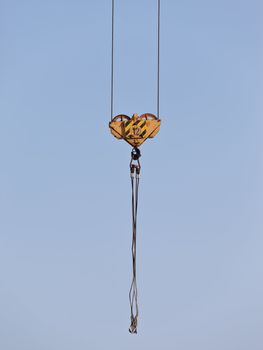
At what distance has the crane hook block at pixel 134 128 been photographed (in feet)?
26.5

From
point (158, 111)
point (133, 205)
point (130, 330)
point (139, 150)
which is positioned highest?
A: point (158, 111)

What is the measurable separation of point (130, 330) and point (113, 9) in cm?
440

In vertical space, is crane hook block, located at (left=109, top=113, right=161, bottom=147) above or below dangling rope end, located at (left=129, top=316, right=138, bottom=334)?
above

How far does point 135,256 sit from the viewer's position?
8.00 m

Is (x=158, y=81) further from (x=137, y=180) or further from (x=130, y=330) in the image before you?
(x=130, y=330)

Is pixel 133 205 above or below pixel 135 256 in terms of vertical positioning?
above

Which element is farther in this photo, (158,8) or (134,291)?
(158,8)

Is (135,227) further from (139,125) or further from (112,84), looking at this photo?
(112,84)

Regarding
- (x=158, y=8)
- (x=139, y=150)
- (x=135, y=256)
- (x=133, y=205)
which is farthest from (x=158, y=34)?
(x=135, y=256)

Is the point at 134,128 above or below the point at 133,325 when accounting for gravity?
Answer: above

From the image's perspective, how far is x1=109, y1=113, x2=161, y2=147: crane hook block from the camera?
26.5 feet

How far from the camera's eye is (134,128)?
26.5 ft

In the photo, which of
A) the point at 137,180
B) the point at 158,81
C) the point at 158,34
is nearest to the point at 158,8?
the point at 158,34

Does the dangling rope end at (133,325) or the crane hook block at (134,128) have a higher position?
the crane hook block at (134,128)
